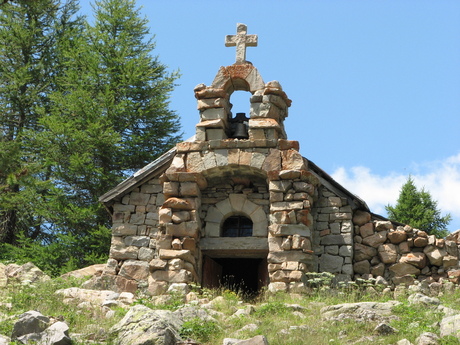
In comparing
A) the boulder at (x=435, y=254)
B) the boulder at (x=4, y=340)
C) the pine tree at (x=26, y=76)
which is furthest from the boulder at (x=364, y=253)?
the pine tree at (x=26, y=76)

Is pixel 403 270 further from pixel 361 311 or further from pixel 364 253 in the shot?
pixel 361 311

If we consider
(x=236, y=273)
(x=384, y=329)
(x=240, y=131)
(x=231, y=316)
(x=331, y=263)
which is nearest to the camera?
(x=384, y=329)

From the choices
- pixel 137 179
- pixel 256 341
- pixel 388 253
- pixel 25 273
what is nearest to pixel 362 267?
pixel 388 253

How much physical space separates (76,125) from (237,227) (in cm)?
725

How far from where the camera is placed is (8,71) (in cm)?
2456

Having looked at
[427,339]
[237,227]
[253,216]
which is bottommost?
[427,339]

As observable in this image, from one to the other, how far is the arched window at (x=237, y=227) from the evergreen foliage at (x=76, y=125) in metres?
4.63

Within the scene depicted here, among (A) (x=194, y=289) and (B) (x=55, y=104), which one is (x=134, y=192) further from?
(B) (x=55, y=104)

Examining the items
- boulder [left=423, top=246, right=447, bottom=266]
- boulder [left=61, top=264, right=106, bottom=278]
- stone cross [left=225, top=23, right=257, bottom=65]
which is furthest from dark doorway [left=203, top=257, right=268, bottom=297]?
stone cross [left=225, top=23, right=257, bottom=65]

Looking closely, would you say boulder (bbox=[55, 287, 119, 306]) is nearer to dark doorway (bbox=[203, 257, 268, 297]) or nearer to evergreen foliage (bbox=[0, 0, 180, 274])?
dark doorway (bbox=[203, 257, 268, 297])

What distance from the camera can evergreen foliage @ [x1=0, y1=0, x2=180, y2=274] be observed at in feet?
68.2

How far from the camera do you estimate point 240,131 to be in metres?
16.5

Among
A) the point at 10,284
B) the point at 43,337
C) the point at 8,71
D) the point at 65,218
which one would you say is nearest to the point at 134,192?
the point at 10,284

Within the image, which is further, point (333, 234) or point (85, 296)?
point (333, 234)
